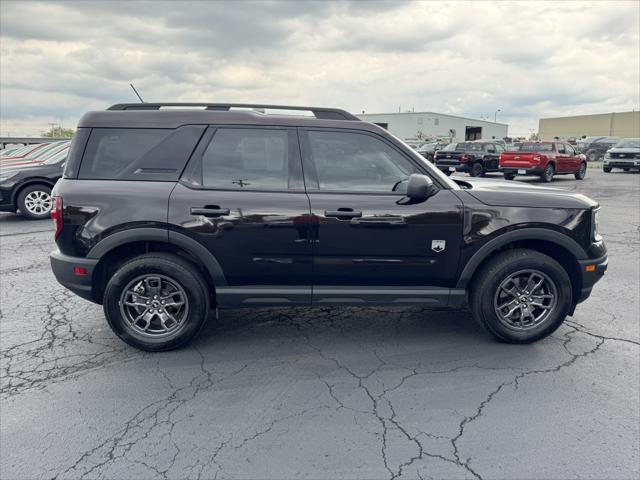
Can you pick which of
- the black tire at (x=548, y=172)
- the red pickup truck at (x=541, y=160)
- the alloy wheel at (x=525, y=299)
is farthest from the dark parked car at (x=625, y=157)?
the alloy wheel at (x=525, y=299)

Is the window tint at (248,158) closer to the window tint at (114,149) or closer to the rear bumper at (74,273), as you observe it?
the window tint at (114,149)

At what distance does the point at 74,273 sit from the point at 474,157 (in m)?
19.2

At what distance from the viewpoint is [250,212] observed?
362cm

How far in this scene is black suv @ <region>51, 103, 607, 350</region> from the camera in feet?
11.9

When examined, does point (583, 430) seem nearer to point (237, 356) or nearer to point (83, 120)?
point (237, 356)

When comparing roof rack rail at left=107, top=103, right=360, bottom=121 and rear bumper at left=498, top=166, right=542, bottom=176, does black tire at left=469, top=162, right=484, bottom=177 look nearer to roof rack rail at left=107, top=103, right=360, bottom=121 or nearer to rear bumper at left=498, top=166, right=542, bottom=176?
rear bumper at left=498, top=166, right=542, bottom=176

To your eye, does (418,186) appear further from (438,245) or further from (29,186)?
(29,186)

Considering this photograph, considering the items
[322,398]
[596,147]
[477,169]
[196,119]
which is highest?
[196,119]

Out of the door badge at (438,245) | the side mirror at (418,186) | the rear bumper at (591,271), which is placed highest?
the side mirror at (418,186)

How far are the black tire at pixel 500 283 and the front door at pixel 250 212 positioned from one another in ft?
4.66

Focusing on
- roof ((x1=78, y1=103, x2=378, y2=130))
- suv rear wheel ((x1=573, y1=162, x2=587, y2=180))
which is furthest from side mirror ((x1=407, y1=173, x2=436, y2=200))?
suv rear wheel ((x1=573, y1=162, x2=587, y2=180))

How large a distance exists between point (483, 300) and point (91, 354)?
3.21 meters

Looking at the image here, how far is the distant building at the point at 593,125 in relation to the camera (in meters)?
66.8

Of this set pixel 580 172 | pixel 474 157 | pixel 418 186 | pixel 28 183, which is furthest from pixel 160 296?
pixel 580 172
